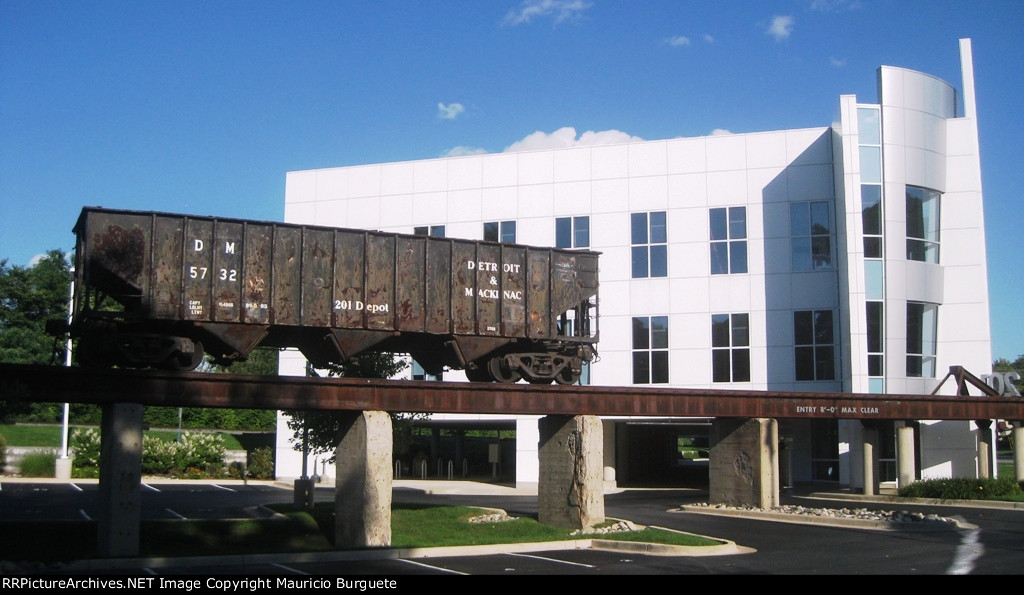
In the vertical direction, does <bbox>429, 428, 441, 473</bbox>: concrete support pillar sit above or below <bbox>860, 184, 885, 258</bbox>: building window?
below

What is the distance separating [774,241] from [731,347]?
4659mm

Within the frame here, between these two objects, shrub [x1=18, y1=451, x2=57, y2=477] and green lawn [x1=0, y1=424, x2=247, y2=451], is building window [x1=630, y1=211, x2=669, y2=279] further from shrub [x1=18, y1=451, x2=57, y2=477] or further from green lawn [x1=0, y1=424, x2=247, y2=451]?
shrub [x1=18, y1=451, x2=57, y2=477]

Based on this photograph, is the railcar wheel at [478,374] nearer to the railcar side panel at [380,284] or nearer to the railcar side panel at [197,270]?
the railcar side panel at [380,284]

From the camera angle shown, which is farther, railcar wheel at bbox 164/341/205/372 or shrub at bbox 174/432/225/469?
shrub at bbox 174/432/225/469

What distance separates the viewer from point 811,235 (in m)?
38.5

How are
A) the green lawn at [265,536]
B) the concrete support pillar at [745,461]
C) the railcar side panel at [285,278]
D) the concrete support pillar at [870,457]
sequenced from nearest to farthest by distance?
1. the green lawn at [265,536]
2. the railcar side panel at [285,278]
3. the concrete support pillar at [745,461]
4. the concrete support pillar at [870,457]

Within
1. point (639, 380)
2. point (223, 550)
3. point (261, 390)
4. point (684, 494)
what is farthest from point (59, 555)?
point (639, 380)

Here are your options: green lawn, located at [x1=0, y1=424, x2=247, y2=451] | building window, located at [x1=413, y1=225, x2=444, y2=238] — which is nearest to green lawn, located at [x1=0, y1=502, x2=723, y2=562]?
building window, located at [x1=413, y1=225, x2=444, y2=238]

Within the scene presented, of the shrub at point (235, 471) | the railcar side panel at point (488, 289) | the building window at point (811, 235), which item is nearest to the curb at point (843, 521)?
the railcar side panel at point (488, 289)

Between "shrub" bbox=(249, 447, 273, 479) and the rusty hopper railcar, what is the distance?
18780 mm

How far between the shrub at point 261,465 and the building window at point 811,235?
2414cm

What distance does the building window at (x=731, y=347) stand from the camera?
3891cm

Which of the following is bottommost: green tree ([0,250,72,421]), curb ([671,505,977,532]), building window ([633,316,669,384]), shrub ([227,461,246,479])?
shrub ([227,461,246,479])

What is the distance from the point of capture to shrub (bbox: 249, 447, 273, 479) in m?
41.9
